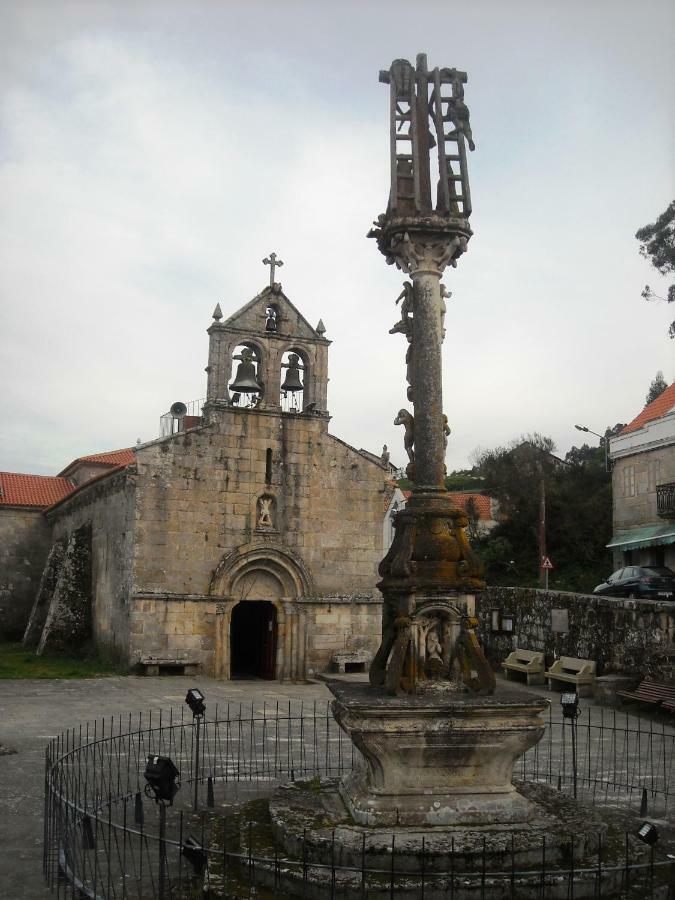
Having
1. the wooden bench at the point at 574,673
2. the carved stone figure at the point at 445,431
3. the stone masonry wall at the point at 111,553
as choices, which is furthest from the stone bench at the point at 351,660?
the carved stone figure at the point at 445,431

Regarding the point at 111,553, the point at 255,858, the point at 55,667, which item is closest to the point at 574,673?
the point at 111,553

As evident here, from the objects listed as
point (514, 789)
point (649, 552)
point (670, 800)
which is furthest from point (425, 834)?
point (649, 552)

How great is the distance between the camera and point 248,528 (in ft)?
72.2

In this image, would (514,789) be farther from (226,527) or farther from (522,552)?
(522,552)

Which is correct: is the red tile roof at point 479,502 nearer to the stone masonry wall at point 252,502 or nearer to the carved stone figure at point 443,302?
the stone masonry wall at point 252,502

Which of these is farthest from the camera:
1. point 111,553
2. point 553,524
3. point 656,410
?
point 553,524

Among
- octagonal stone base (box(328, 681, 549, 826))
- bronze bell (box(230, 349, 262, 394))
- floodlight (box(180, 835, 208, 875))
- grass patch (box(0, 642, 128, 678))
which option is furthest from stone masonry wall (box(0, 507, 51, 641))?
floodlight (box(180, 835, 208, 875))

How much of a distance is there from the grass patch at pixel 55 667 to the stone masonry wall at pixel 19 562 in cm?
669

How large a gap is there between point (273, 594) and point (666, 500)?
14206 millimetres

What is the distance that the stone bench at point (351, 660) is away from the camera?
2225 cm

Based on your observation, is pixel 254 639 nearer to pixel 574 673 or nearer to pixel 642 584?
pixel 574 673

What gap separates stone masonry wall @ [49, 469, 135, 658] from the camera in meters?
21.2

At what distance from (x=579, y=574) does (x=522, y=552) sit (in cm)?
285

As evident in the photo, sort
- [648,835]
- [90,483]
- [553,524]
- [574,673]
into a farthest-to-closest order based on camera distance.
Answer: [553,524], [90,483], [574,673], [648,835]
